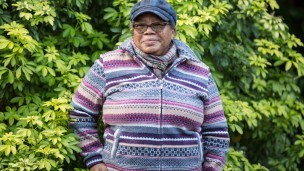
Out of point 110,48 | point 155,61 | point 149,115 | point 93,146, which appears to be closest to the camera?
point 149,115

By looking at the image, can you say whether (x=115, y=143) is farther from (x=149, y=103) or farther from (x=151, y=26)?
(x=151, y=26)

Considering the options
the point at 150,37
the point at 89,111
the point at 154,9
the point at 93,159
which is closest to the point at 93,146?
the point at 93,159

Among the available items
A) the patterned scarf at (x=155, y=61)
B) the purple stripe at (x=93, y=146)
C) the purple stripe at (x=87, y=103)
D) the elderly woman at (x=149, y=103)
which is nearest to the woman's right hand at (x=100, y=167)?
the elderly woman at (x=149, y=103)

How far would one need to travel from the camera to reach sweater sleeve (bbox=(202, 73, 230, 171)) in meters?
4.26

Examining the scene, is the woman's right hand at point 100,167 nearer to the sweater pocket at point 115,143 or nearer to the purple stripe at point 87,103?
the sweater pocket at point 115,143

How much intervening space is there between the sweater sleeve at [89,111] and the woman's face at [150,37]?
0.27 metres

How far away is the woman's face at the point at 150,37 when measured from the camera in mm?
4039

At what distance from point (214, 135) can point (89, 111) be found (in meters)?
0.75

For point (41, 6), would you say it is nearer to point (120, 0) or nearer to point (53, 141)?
point (120, 0)

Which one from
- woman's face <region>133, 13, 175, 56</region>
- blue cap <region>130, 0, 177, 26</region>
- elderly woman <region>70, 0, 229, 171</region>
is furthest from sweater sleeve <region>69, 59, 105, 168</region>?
blue cap <region>130, 0, 177, 26</region>

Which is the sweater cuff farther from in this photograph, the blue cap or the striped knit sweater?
the blue cap

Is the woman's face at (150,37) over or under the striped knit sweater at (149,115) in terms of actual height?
over

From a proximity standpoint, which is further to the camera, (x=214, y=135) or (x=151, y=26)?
(x=214, y=135)

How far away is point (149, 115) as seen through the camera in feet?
13.0
